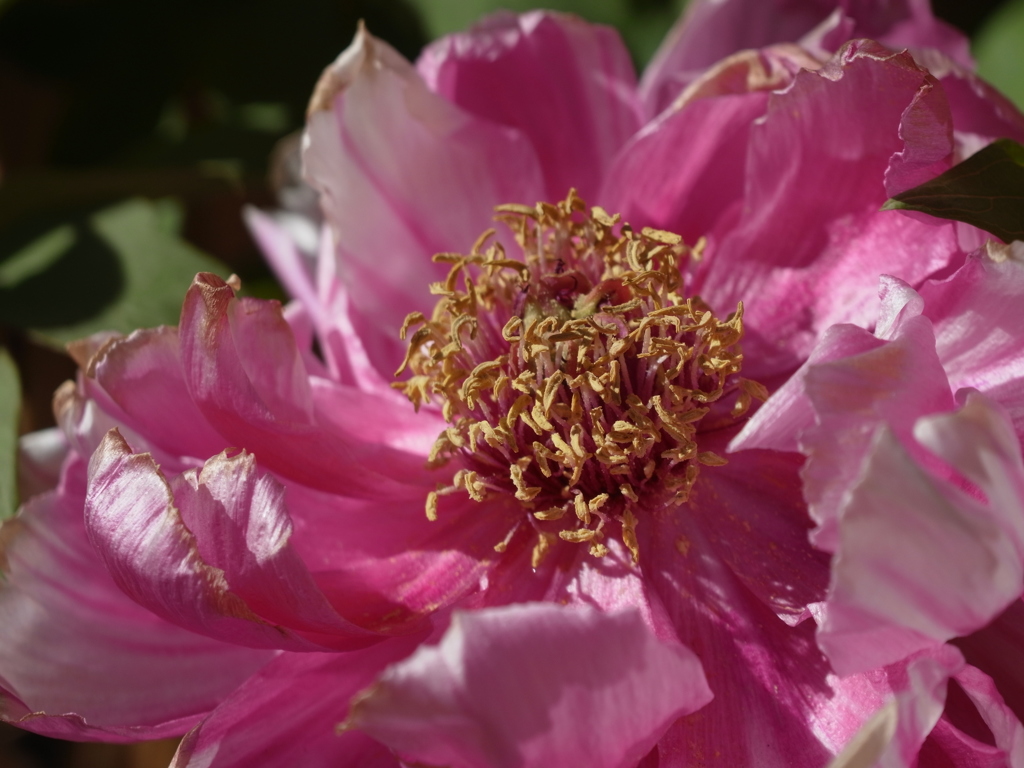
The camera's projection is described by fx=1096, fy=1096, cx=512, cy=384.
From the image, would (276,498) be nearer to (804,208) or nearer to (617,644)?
(617,644)

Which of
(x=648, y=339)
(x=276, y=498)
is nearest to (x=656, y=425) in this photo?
(x=648, y=339)

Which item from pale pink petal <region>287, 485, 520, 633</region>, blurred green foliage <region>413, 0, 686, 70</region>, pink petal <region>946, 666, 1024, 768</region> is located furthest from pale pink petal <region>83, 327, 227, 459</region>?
blurred green foliage <region>413, 0, 686, 70</region>

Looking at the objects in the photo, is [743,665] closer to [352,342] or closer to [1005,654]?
[1005,654]

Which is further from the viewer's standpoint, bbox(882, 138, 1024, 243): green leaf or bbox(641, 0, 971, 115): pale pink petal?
bbox(641, 0, 971, 115): pale pink petal

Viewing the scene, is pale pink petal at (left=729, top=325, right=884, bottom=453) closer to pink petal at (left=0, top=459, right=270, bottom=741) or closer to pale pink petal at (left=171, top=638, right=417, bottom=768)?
pale pink petal at (left=171, top=638, right=417, bottom=768)

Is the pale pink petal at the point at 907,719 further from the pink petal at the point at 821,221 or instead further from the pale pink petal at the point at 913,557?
the pink petal at the point at 821,221

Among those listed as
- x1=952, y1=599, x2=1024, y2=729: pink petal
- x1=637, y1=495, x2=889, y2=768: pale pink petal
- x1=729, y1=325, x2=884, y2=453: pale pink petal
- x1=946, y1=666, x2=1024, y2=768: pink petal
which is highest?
x1=729, y1=325, x2=884, y2=453: pale pink petal
